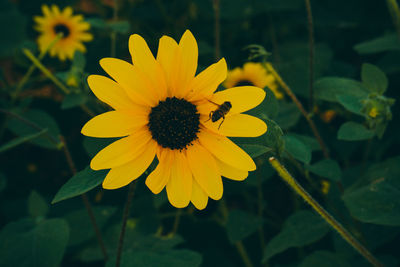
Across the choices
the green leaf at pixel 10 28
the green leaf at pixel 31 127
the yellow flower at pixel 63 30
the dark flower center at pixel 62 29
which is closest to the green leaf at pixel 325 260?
the green leaf at pixel 31 127

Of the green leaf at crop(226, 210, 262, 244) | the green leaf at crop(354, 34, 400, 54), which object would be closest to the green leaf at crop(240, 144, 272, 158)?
the green leaf at crop(226, 210, 262, 244)

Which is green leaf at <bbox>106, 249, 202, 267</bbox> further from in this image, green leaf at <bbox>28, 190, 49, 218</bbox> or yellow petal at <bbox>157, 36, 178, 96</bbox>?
yellow petal at <bbox>157, 36, 178, 96</bbox>

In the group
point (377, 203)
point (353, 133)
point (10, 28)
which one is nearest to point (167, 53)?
point (353, 133)

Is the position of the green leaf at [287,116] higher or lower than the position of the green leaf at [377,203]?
higher

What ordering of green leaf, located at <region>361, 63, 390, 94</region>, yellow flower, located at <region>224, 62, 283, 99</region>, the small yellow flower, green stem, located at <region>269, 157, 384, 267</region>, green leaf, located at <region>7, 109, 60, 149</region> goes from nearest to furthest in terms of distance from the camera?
1. green stem, located at <region>269, 157, 384, 267</region>
2. the small yellow flower
3. green leaf, located at <region>361, 63, 390, 94</region>
4. green leaf, located at <region>7, 109, 60, 149</region>
5. yellow flower, located at <region>224, 62, 283, 99</region>

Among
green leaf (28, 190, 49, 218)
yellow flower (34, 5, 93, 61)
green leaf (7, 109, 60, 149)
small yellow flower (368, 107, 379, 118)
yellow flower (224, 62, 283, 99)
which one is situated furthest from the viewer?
yellow flower (34, 5, 93, 61)

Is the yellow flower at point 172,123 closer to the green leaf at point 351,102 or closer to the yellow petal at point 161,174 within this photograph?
the yellow petal at point 161,174

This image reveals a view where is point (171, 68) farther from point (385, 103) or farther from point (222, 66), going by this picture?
point (385, 103)
